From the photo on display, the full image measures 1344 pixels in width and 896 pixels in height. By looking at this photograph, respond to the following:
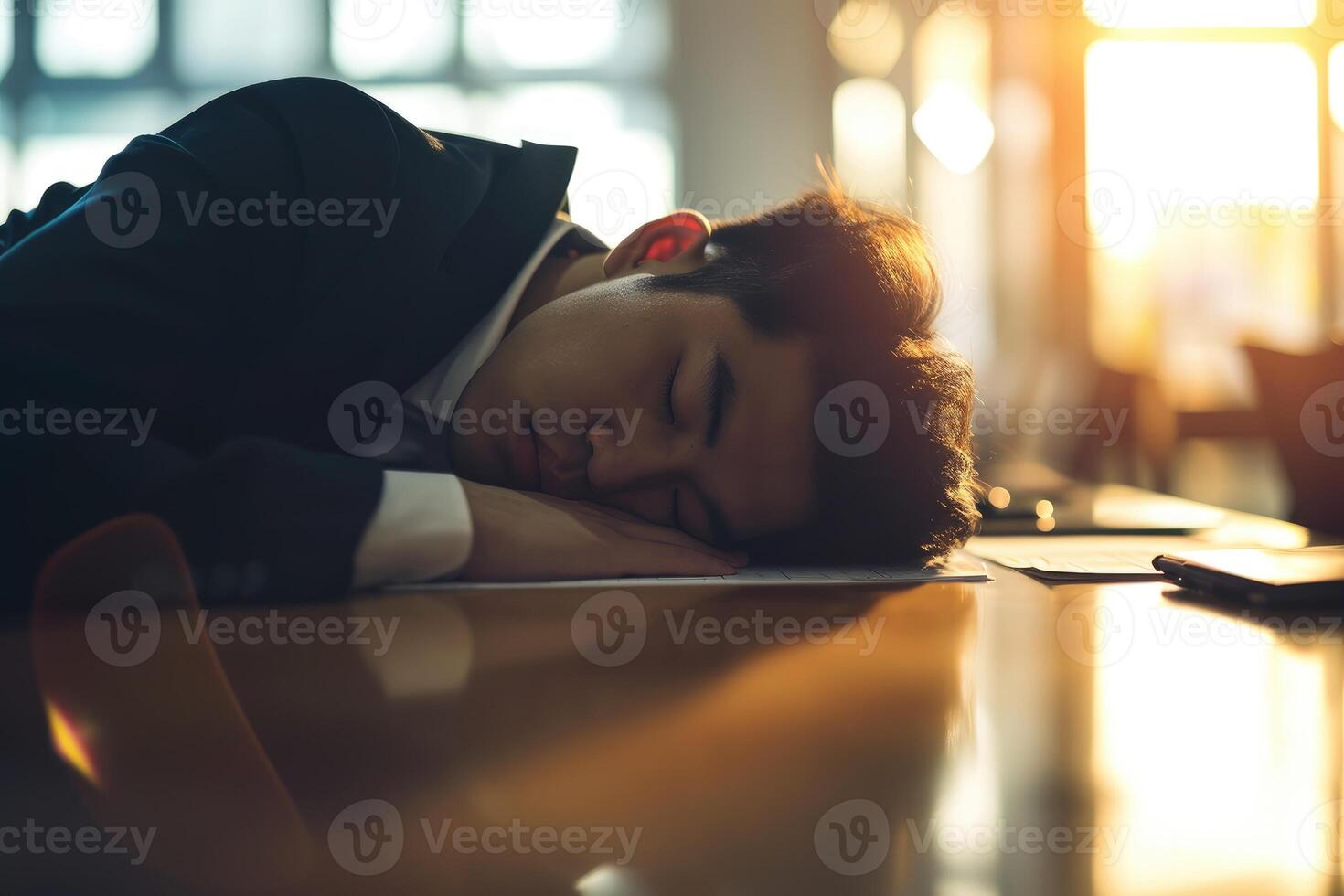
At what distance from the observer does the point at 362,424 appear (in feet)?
2.37

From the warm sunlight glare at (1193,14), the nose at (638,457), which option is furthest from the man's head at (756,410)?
the warm sunlight glare at (1193,14)

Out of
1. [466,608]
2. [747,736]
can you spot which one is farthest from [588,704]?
[466,608]

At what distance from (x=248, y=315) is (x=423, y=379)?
5.8 inches

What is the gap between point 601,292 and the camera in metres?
0.79

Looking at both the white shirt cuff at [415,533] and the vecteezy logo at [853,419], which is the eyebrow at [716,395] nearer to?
the vecteezy logo at [853,419]

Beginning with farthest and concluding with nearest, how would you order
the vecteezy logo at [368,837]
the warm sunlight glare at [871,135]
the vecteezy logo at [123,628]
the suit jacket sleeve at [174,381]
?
the warm sunlight glare at [871,135]
the suit jacket sleeve at [174,381]
the vecteezy logo at [123,628]
the vecteezy logo at [368,837]

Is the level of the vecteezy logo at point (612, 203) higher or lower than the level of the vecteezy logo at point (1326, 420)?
higher

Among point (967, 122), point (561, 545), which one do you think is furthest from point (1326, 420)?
point (967, 122)

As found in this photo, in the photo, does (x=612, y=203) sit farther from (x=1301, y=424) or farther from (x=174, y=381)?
(x=174, y=381)

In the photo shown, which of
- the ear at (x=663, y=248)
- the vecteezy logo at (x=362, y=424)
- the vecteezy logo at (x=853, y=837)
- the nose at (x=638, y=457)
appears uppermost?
the ear at (x=663, y=248)

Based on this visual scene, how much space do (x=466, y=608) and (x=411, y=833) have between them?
0.93 feet

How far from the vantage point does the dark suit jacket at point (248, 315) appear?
0.49 m

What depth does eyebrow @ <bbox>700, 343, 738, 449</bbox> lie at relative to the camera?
2.17ft

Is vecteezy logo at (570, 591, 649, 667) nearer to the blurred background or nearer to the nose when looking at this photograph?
the nose
